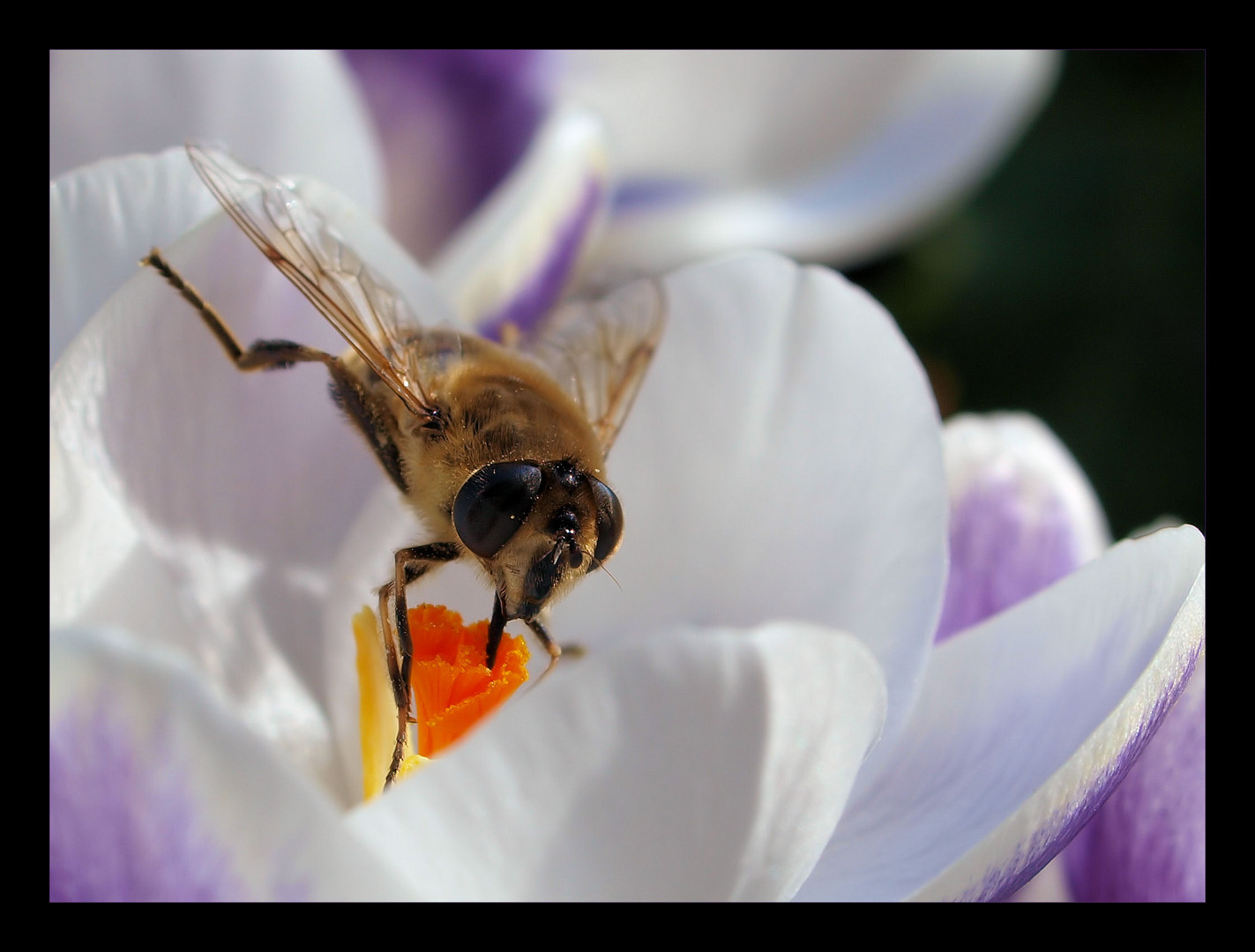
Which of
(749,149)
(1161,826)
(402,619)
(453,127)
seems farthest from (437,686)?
(749,149)

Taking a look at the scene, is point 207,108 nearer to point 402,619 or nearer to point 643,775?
point 402,619

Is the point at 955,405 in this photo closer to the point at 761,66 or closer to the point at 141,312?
the point at 761,66
